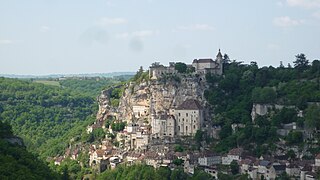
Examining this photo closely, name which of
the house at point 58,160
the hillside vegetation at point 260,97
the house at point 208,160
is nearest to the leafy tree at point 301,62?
the hillside vegetation at point 260,97

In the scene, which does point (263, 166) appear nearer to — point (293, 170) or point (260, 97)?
point (293, 170)

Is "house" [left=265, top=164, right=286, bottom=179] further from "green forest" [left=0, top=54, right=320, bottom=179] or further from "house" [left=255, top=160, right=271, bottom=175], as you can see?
"green forest" [left=0, top=54, right=320, bottom=179]

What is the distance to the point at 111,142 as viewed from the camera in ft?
234

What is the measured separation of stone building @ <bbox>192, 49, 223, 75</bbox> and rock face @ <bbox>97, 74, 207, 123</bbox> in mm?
1925

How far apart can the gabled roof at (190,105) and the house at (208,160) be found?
8616 millimetres

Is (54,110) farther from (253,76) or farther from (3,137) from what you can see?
(3,137)

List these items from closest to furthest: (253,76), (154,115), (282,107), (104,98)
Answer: (282,107) < (154,115) < (253,76) < (104,98)

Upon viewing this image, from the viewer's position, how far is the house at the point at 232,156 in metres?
57.0

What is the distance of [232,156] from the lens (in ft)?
188

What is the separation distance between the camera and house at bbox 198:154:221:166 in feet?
189

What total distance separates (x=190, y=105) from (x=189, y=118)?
150 cm

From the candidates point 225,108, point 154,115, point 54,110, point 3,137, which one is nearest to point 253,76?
point 225,108

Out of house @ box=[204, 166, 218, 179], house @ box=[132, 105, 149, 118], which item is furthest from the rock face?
house @ box=[204, 166, 218, 179]

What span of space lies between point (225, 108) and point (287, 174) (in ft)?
58.4
